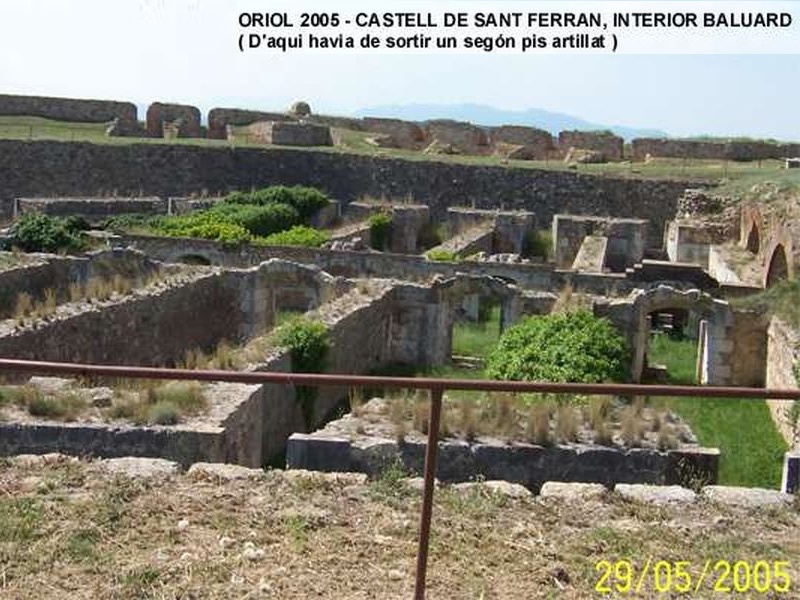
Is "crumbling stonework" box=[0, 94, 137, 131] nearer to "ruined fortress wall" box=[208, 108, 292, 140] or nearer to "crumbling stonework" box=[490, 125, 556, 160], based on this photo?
"ruined fortress wall" box=[208, 108, 292, 140]

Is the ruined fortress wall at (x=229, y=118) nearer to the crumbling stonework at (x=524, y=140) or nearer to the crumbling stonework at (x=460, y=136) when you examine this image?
the crumbling stonework at (x=460, y=136)

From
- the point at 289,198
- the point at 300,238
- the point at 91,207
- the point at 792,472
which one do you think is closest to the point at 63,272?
the point at 300,238

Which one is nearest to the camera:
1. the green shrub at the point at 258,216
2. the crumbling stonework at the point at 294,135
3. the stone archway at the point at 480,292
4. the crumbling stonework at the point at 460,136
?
the stone archway at the point at 480,292

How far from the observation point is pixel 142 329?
1727 centimetres

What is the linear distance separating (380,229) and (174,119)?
795 inches

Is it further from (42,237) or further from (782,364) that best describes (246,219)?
(782,364)

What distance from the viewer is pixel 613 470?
1094 centimetres

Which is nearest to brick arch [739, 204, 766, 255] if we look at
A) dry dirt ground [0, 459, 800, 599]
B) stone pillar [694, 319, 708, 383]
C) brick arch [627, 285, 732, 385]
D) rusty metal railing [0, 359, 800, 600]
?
stone pillar [694, 319, 708, 383]

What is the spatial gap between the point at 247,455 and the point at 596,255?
62.1ft

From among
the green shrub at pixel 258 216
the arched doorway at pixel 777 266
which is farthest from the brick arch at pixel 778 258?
the green shrub at pixel 258 216

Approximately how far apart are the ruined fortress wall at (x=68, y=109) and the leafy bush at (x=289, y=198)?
13.3 metres

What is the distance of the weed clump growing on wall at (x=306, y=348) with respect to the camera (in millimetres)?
15242

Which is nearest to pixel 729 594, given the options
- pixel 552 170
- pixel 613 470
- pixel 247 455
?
pixel 613 470

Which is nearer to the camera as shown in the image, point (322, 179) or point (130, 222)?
point (130, 222)
